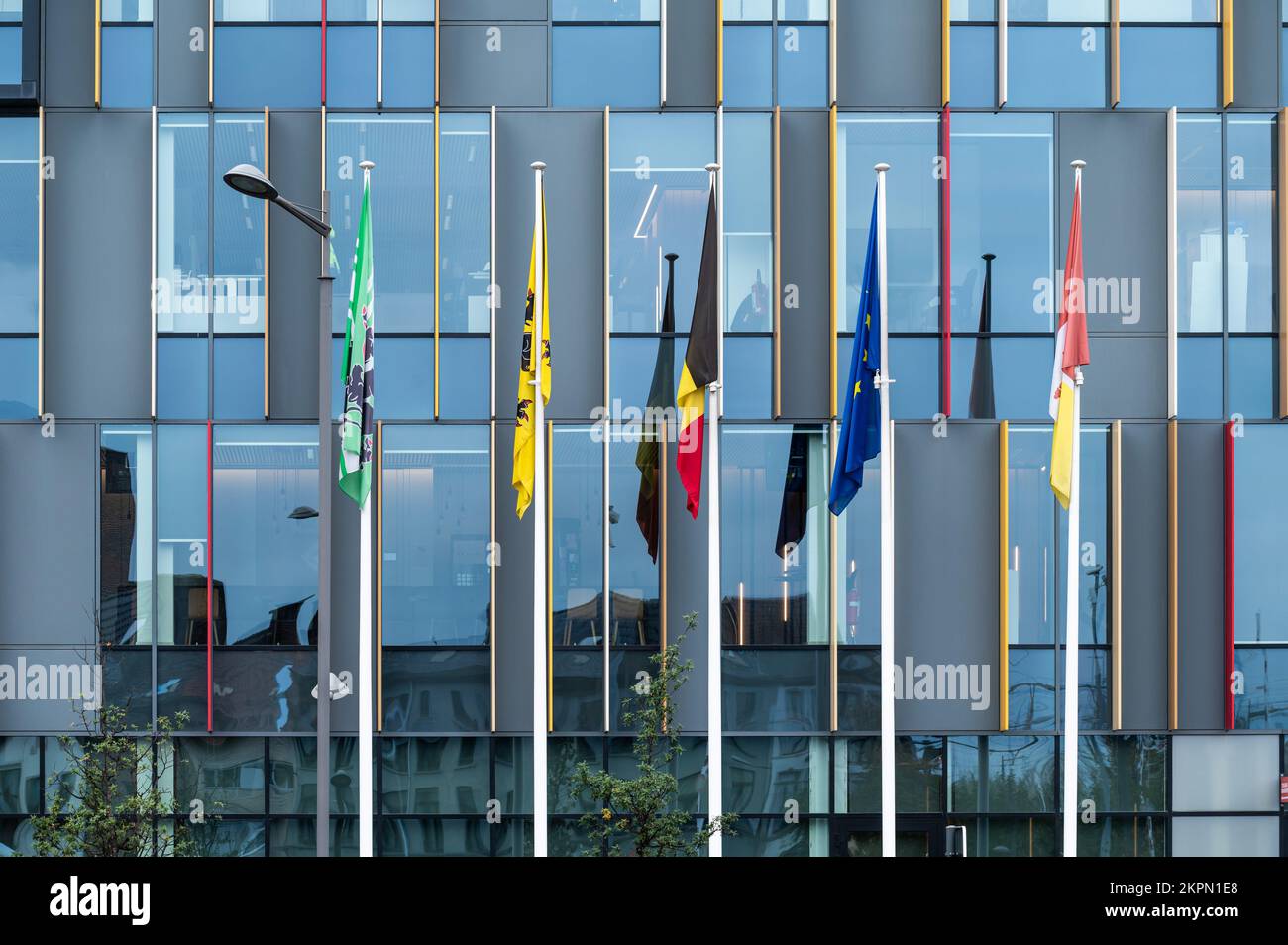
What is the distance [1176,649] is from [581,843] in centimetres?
949

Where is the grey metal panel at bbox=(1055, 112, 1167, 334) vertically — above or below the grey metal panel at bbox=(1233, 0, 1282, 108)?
below

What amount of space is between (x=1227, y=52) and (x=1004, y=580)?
9.08m

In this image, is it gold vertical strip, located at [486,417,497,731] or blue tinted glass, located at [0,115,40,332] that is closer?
gold vertical strip, located at [486,417,497,731]

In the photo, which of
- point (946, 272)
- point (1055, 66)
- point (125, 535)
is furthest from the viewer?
point (1055, 66)

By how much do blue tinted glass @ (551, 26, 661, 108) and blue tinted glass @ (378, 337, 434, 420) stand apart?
4.58 m

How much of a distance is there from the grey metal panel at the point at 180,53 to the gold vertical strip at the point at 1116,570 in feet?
50.5

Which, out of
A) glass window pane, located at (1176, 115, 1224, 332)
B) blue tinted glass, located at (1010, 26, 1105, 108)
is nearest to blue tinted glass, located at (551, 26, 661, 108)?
blue tinted glass, located at (1010, 26, 1105, 108)

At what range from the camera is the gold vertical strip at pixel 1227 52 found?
56.4ft

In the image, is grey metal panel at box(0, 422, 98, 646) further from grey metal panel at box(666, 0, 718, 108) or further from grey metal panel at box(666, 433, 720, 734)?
grey metal panel at box(666, 0, 718, 108)

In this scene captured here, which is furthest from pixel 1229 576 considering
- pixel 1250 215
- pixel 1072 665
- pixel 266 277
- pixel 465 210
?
pixel 266 277

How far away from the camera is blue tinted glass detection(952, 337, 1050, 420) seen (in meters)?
17.1

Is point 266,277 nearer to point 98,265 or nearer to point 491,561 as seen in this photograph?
point 98,265

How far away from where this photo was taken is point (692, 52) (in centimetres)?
1731
